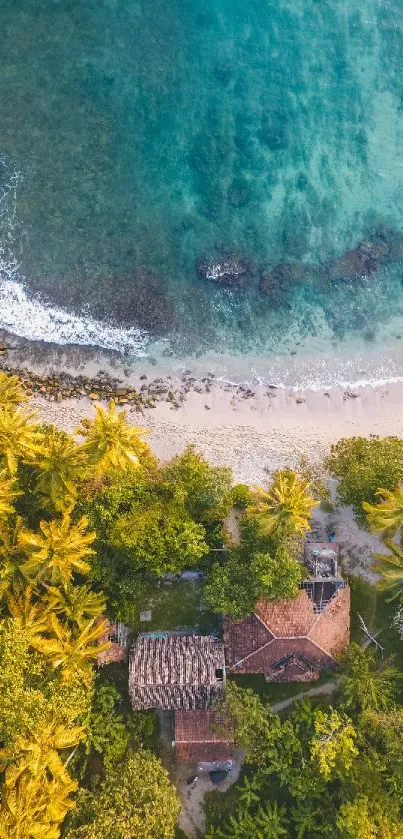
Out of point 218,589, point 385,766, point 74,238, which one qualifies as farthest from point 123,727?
point 74,238

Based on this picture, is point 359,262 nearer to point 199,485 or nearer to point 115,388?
point 115,388

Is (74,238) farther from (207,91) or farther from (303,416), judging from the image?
(303,416)

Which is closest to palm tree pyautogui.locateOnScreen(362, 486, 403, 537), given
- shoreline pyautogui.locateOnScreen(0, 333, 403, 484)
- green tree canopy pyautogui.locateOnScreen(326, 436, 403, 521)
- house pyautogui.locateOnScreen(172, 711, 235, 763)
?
green tree canopy pyautogui.locateOnScreen(326, 436, 403, 521)

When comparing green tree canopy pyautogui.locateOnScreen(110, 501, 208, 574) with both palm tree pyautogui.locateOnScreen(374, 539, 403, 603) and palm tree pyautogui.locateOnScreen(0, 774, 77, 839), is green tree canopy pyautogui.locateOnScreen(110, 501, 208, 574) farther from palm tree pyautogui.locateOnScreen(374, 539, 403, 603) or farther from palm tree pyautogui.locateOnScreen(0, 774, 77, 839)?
palm tree pyautogui.locateOnScreen(0, 774, 77, 839)

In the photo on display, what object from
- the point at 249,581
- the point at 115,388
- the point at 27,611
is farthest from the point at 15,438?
the point at 249,581

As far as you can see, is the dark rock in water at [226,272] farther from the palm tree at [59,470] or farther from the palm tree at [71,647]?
the palm tree at [71,647]

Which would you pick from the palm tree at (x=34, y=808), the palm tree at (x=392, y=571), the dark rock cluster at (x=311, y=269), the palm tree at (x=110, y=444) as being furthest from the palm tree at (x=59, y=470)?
the palm tree at (x=392, y=571)
